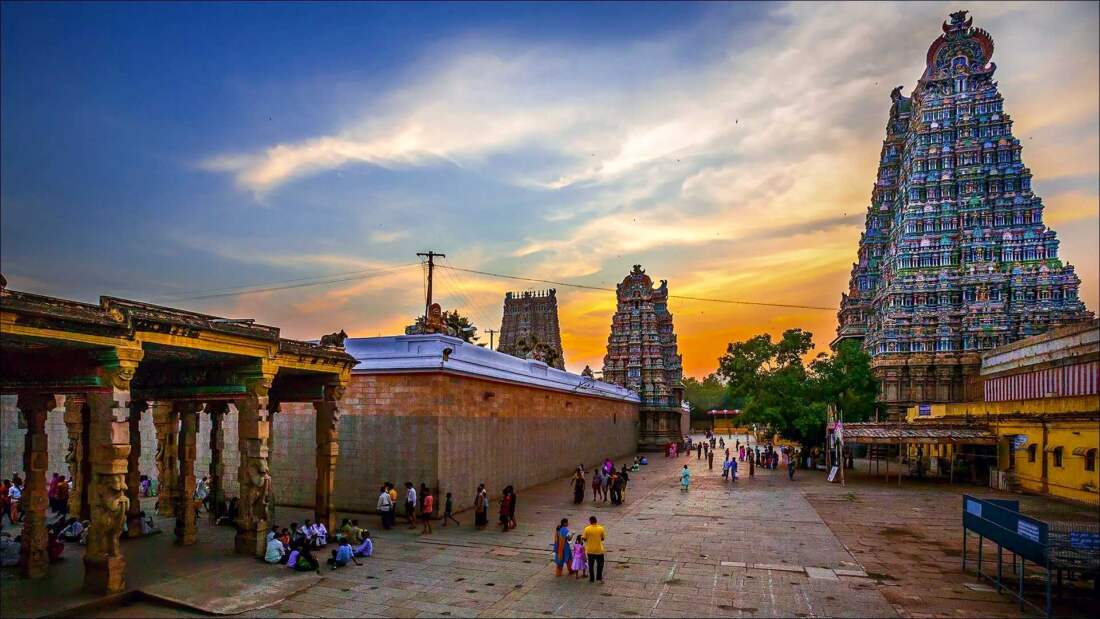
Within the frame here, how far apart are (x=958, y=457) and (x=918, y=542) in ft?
82.0

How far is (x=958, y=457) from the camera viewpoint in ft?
129

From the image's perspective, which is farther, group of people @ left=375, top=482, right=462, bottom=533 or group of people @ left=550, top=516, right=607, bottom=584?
group of people @ left=375, top=482, right=462, bottom=533

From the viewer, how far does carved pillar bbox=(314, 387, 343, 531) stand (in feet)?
→ 58.9

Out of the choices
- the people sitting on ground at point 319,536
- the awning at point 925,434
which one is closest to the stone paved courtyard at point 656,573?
the people sitting on ground at point 319,536

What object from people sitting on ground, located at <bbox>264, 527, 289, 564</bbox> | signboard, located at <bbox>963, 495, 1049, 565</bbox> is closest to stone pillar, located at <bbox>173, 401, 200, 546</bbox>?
people sitting on ground, located at <bbox>264, 527, 289, 564</bbox>

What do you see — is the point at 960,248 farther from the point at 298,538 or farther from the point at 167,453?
the point at 167,453

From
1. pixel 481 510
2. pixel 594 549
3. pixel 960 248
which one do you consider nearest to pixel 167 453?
pixel 481 510

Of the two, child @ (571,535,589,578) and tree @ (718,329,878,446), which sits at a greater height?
tree @ (718,329,878,446)

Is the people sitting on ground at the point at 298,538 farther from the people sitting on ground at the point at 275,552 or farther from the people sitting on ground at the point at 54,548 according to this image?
the people sitting on ground at the point at 54,548

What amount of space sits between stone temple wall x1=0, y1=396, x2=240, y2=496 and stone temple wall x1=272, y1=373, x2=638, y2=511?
2545 millimetres

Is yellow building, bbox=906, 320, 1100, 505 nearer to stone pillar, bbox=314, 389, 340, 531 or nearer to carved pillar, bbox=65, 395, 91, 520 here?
stone pillar, bbox=314, 389, 340, 531

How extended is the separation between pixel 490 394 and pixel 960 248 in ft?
144

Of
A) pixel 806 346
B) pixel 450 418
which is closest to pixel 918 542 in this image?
pixel 450 418

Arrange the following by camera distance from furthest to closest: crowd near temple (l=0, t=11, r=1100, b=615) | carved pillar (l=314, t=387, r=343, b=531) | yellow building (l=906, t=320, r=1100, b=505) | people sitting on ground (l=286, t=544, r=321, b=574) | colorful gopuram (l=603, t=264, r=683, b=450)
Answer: colorful gopuram (l=603, t=264, r=683, b=450)
yellow building (l=906, t=320, r=1100, b=505)
carved pillar (l=314, t=387, r=343, b=531)
people sitting on ground (l=286, t=544, r=321, b=574)
crowd near temple (l=0, t=11, r=1100, b=615)
